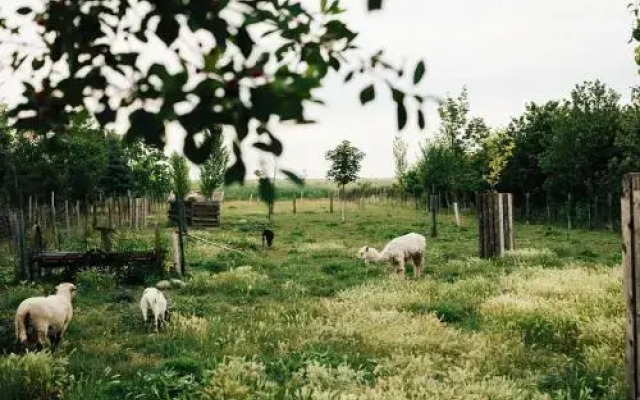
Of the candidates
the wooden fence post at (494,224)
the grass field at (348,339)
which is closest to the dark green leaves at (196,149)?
the grass field at (348,339)

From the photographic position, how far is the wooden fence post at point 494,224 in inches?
797

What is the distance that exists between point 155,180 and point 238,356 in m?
57.3

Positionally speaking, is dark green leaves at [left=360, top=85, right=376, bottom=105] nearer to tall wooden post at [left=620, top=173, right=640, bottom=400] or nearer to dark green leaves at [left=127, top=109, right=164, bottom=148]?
dark green leaves at [left=127, top=109, right=164, bottom=148]

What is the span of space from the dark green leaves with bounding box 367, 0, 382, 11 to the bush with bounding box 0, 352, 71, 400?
267 inches

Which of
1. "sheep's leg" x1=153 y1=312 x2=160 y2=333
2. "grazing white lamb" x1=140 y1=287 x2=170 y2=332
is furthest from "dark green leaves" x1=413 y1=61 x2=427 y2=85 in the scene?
"sheep's leg" x1=153 y1=312 x2=160 y2=333

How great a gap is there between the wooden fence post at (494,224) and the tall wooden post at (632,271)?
13.2 meters

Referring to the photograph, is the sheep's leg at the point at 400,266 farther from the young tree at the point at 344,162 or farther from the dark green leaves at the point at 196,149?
the young tree at the point at 344,162

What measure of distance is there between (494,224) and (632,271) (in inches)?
528

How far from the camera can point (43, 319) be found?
974 centimetres

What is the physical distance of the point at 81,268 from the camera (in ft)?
61.5

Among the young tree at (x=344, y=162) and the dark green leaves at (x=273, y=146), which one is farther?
the young tree at (x=344, y=162)

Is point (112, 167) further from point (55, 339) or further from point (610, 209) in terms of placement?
point (55, 339)

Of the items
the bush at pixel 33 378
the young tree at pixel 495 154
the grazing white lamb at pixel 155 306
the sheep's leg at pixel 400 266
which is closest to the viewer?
the bush at pixel 33 378

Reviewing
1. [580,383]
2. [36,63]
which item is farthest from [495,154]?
[36,63]
